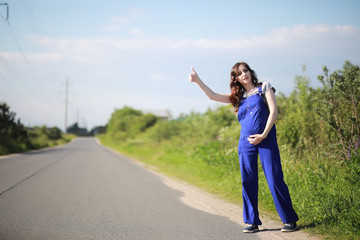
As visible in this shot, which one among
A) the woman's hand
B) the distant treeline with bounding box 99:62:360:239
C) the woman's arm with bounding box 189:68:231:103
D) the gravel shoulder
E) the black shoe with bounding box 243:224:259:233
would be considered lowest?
the gravel shoulder

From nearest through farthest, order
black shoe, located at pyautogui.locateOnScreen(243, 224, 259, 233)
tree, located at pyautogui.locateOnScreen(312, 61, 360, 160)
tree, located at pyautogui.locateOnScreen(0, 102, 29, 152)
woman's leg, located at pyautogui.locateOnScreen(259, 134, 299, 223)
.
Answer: woman's leg, located at pyautogui.locateOnScreen(259, 134, 299, 223) < black shoe, located at pyautogui.locateOnScreen(243, 224, 259, 233) < tree, located at pyautogui.locateOnScreen(312, 61, 360, 160) < tree, located at pyautogui.locateOnScreen(0, 102, 29, 152)

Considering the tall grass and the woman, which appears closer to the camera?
the woman

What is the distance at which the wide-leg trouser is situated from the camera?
404cm

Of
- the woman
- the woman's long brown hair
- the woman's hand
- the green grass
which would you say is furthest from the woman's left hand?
the green grass

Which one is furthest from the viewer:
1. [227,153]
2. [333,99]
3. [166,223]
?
[227,153]

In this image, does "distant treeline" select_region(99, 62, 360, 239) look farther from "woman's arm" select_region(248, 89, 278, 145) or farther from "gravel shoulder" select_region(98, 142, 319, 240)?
"woman's arm" select_region(248, 89, 278, 145)

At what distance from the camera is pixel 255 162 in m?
4.22

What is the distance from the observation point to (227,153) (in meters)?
11.0

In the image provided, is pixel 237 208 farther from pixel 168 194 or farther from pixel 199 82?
pixel 199 82

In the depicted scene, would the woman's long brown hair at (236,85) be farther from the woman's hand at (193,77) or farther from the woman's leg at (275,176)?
the woman's leg at (275,176)

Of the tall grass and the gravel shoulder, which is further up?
the tall grass

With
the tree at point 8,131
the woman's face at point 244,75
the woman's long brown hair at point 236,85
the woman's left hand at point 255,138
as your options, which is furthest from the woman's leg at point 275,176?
the tree at point 8,131

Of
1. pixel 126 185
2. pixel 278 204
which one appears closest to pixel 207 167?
pixel 126 185

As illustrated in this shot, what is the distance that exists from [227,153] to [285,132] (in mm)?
3121
